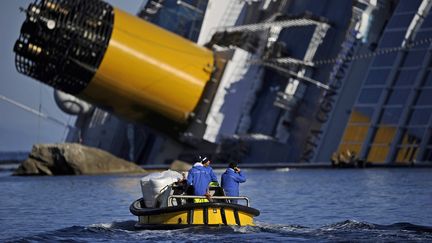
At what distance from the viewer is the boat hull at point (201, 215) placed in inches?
1145

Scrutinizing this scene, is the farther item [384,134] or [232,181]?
[384,134]

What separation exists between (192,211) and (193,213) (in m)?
0.06

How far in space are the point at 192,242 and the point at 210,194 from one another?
135 inches

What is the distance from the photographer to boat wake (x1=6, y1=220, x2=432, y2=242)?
89.7 feet

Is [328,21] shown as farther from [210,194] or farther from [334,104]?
[210,194]

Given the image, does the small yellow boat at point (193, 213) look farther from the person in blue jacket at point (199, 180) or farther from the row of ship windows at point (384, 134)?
the row of ship windows at point (384, 134)

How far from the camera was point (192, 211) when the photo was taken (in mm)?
29156

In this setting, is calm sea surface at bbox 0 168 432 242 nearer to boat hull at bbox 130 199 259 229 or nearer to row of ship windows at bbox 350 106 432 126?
boat hull at bbox 130 199 259 229

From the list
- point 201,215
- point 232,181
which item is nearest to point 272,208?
point 232,181

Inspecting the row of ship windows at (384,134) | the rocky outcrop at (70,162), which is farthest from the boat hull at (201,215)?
the row of ship windows at (384,134)

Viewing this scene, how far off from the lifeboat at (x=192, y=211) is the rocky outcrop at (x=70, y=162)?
118 ft

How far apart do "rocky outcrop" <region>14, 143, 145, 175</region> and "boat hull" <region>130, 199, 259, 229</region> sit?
3708 cm

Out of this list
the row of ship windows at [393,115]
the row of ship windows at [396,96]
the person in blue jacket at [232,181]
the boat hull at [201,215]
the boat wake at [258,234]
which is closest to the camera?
the boat wake at [258,234]

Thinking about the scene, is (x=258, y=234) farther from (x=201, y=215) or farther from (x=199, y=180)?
(x=199, y=180)
